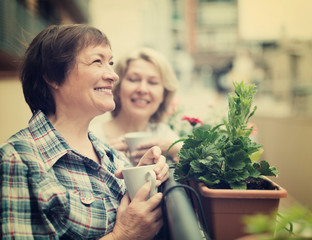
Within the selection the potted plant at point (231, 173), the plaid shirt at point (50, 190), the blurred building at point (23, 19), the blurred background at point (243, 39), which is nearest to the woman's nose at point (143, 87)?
the blurred background at point (243, 39)

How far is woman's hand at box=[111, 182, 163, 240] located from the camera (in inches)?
39.9

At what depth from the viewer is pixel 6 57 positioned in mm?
2785

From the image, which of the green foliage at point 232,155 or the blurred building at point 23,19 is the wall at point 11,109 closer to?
the blurred building at point 23,19

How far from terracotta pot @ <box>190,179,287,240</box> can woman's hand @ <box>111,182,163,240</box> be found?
184mm

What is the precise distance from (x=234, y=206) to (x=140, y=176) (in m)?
0.32

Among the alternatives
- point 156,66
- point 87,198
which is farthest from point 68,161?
point 156,66

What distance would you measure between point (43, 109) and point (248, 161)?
88 cm

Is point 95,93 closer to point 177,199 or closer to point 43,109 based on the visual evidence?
point 43,109

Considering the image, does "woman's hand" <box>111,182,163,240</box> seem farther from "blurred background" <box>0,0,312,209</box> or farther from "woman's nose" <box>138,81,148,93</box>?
"woman's nose" <box>138,81,148,93</box>

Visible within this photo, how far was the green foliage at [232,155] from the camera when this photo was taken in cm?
98

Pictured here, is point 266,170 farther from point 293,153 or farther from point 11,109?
point 293,153

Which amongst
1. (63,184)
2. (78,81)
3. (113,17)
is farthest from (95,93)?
(113,17)

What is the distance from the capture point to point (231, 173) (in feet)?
3.19

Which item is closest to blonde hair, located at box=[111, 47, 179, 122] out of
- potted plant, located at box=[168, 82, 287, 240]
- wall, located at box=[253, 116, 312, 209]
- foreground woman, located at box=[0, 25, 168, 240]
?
foreground woman, located at box=[0, 25, 168, 240]
